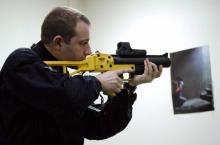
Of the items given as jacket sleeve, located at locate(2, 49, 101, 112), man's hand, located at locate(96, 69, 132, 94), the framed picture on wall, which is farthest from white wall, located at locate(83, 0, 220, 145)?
jacket sleeve, located at locate(2, 49, 101, 112)

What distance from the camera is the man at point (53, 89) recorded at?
110 cm

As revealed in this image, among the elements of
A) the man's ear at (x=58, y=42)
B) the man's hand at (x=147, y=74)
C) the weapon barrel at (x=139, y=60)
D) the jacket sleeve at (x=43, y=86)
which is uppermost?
the man's ear at (x=58, y=42)

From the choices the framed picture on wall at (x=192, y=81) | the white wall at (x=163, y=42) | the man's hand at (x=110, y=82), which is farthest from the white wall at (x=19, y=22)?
the man's hand at (x=110, y=82)

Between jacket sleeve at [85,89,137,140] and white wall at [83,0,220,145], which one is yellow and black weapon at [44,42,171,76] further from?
white wall at [83,0,220,145]

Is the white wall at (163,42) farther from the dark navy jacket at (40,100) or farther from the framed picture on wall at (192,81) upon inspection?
the dark navy jacket at (40,100)

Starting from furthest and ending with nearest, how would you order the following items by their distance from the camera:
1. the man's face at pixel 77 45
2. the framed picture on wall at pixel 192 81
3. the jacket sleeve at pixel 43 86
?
the framed picture on wall at pixel 192 81, the man's face at pixel 77 45, the jacket sleeve at pixel 43 86

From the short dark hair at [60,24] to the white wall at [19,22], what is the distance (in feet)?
4.06

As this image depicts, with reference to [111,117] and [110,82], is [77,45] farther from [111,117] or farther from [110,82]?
[111,117]

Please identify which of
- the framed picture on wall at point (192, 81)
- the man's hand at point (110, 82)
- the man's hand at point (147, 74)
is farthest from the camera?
the framed picture on wall at point (192, 81)

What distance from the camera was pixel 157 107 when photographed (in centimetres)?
248

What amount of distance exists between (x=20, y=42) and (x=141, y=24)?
2.89 feet

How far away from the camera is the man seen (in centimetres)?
110

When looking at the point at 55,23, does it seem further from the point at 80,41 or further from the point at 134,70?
the point at 134,70

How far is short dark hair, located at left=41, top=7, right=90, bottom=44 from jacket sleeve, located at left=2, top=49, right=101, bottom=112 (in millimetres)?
173
